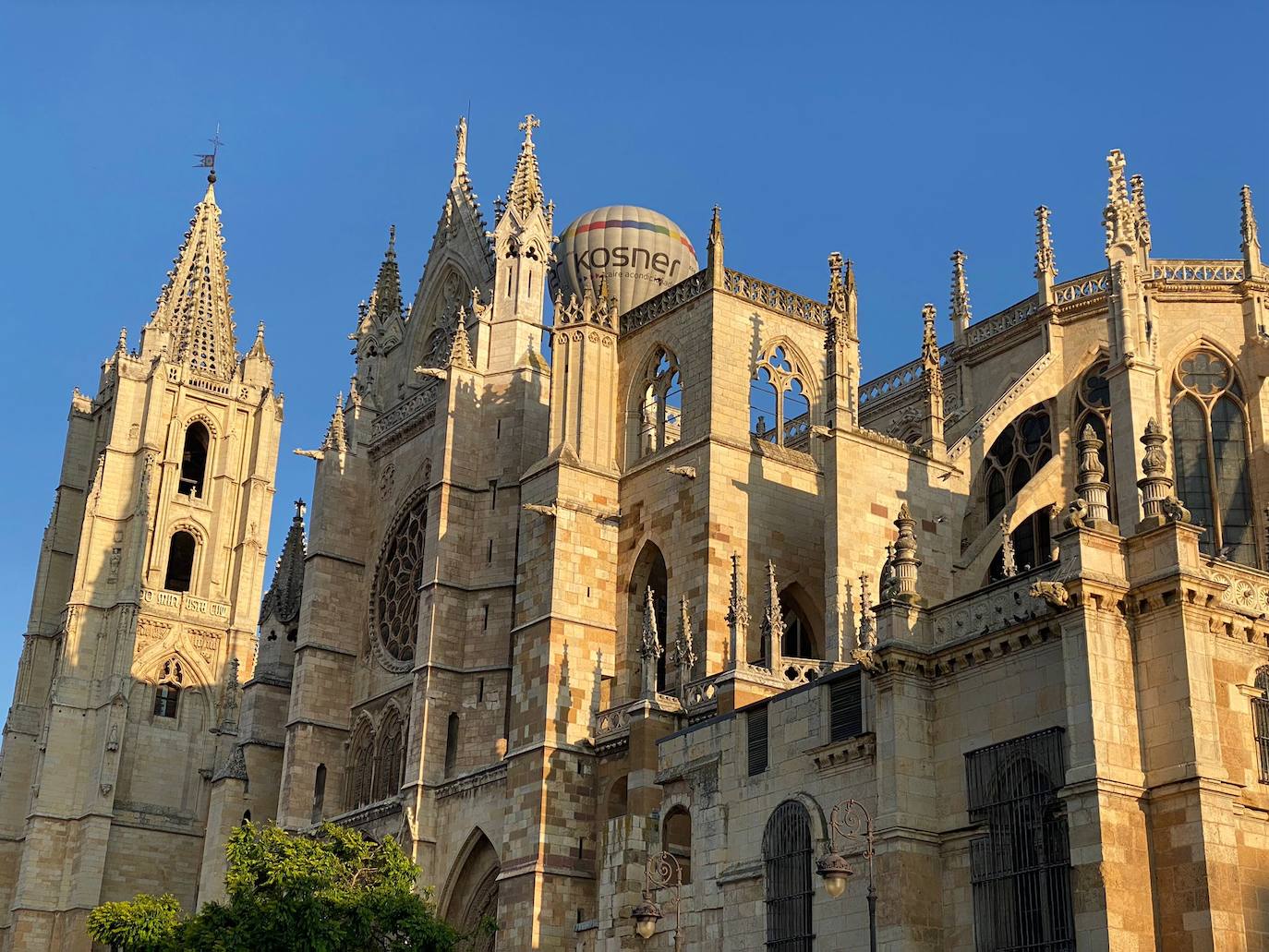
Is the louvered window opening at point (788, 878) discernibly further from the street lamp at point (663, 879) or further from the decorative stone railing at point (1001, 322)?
the decorative stone railing at point (1001, 322)

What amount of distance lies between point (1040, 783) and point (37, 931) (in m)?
38.9

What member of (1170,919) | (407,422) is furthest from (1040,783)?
(407,422)

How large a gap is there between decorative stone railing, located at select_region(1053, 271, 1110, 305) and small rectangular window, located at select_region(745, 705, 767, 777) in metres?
15.1

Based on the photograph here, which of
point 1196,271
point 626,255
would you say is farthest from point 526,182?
point 1196,271

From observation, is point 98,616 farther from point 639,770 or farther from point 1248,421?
point 1248,421

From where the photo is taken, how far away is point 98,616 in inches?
2178

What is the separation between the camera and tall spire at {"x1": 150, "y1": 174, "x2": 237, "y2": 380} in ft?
202

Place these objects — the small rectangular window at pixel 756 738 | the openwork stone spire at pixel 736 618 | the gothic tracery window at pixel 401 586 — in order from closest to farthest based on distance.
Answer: the small rectangular window at pixel 756 738
the openwork stone spire at pixel 736 618
the gothic tracery window at pixel 401 586

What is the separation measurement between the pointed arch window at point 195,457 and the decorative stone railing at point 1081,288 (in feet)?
108

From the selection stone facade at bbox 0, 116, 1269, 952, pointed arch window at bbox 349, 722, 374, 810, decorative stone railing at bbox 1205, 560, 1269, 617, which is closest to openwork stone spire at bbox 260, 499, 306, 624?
stone facade at bbox 0, 116, 1269, 952

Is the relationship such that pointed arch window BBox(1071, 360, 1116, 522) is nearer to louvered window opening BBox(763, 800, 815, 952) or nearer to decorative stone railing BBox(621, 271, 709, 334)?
decorative stone railing BBox(621, 271, 709, 334)

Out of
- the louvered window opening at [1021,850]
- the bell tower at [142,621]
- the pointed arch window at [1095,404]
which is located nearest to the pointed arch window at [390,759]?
the bell tower at [142,621]

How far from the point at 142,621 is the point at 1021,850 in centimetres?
3985

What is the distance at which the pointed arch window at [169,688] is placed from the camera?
54.9m
